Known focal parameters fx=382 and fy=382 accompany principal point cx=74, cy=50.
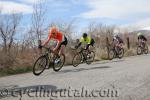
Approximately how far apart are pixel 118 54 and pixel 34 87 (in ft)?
48.8

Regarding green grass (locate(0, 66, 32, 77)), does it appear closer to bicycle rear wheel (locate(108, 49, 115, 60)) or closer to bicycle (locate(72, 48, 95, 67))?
bicycle (locate(72, 48, 95, 67))

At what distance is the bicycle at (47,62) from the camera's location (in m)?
15.6

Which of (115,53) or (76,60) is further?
(115,53)

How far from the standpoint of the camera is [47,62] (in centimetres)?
1605

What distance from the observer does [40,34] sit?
25.6m

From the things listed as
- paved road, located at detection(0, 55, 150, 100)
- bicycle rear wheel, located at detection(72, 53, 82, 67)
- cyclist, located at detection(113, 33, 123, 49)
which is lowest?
paved road, located at detection(0, 55, 150, 100)

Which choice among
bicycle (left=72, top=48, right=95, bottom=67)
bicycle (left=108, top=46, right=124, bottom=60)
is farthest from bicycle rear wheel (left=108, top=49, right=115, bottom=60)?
bicycle (left=72, top=48, right=95, bottom=67)

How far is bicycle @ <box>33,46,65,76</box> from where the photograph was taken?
1561 centimetres

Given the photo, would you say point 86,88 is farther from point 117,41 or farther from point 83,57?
point 117,41

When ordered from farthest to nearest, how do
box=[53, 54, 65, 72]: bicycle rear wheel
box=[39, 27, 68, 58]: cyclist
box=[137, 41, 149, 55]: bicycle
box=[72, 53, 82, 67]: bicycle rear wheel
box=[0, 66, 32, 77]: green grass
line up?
box=[137, 41, 149, 55]: bicycle
box=[72, 53, 82, 67]: bicycle rear wheel
box=[0, 66, 32, 77]: green grass
box=[53, 54, 65, 72]: bicycle rear wheel
box=[39, 27, 68, 58]: cyclist

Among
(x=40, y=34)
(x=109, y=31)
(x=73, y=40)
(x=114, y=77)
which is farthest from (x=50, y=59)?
(x=109, y=31)

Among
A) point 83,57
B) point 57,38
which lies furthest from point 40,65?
point 83,57

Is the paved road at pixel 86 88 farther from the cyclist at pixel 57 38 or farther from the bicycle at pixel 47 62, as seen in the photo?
the cyclist at pixel 57 38

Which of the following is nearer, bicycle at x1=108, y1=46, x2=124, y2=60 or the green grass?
the green grass
